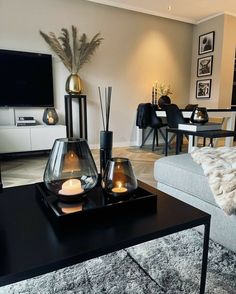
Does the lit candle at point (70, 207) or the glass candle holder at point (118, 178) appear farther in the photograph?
the glass candle holder at point (118, 178)

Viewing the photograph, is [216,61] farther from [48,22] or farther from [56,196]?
[56,196]

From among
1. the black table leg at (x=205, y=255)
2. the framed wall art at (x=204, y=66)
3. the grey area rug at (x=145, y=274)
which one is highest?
the framed wall art at (x=204, y=66)

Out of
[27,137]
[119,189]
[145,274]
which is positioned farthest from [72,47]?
[145,274]

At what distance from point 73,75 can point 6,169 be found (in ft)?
5.94

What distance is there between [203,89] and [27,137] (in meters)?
3.64

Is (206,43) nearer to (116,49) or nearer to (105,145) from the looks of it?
(116,49)

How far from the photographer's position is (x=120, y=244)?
0.69 metres

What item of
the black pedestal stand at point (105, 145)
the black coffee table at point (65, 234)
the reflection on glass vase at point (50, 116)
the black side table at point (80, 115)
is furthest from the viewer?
the black side table at point (80, 115)

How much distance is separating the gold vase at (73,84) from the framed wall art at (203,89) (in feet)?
8.72

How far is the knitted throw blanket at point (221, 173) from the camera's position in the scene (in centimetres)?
111

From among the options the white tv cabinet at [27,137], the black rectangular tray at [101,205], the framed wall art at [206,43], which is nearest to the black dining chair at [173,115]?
the white tv cabinet at [27,137]

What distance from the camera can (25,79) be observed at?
3645 millimetres

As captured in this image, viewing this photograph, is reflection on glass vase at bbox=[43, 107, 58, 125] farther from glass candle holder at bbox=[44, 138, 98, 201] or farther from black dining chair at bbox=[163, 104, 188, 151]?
glass candle holder at bbox=[44, 138, 98, 201]

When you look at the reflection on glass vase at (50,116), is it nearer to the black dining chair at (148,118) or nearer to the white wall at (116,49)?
the white wall at (116,49)
